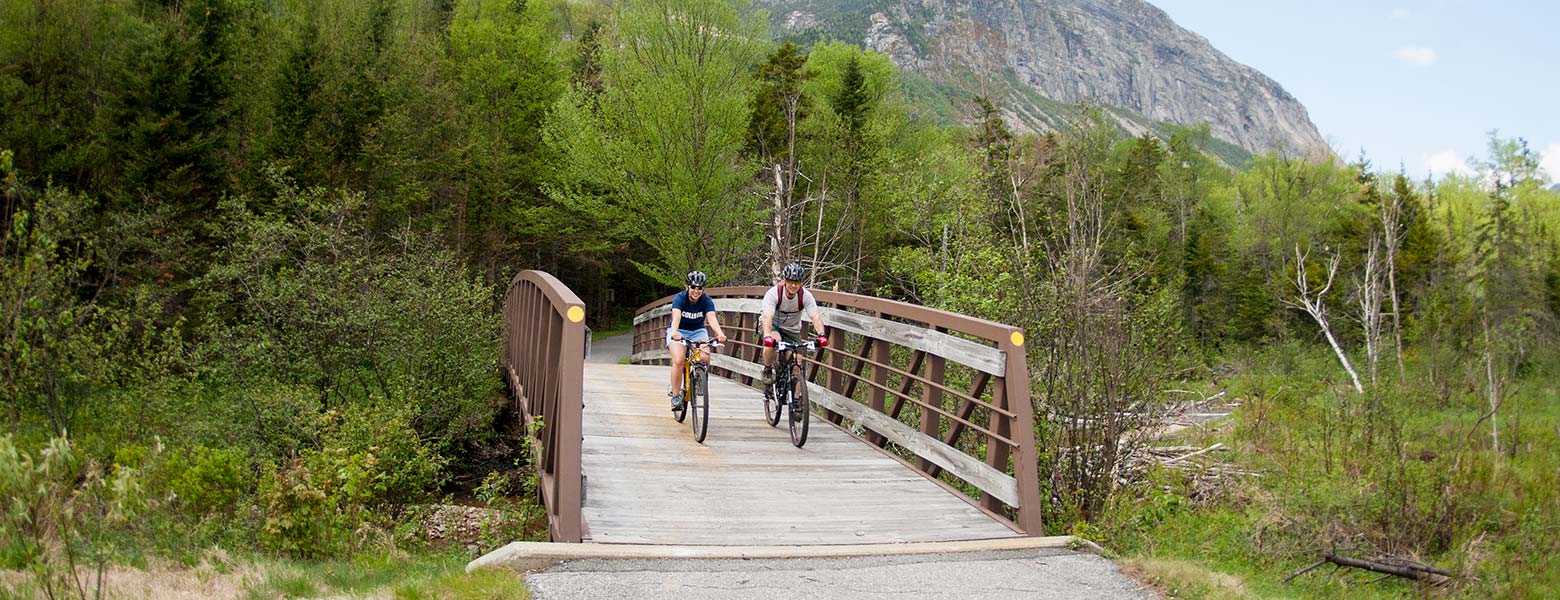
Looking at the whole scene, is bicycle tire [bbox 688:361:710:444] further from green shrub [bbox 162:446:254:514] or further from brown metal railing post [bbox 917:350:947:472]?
green shrub [bbox 162:446:254:514]

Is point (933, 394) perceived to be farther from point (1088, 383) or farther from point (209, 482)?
point (209, 482)

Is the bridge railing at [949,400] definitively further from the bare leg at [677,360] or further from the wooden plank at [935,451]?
the bare leg at [677,360]

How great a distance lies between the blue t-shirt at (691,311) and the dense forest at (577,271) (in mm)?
2175

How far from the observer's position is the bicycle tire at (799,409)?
320 inches

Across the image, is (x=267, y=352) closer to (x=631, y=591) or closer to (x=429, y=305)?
(x=429, y=305)

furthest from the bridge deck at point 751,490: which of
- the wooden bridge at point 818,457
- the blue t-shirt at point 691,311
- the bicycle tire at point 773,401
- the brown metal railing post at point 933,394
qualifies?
the blue t-shirt at point 691,311

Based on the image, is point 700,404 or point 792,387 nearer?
point 700,404

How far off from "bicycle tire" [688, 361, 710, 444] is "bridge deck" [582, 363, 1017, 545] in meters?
0.11

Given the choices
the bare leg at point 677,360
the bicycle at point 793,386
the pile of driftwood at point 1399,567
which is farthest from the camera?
the bare leg at point 677,360

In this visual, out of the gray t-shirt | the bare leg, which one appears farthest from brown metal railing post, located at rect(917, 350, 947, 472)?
the bare leg

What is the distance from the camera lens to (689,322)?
874cm

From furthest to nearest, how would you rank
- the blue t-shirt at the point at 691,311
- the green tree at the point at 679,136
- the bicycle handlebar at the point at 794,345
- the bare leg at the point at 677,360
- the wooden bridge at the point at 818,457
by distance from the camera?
the green tree at the point at 679,136, the blue t-shirt at the point at 691,311, the bare leg at the point at 677,360, the bicycle handlebar at the point at 794,345, the wooden bridge at the point at 818,457

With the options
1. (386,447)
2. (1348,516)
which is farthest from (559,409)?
(1348,516)

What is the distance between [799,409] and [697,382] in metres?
0.94
